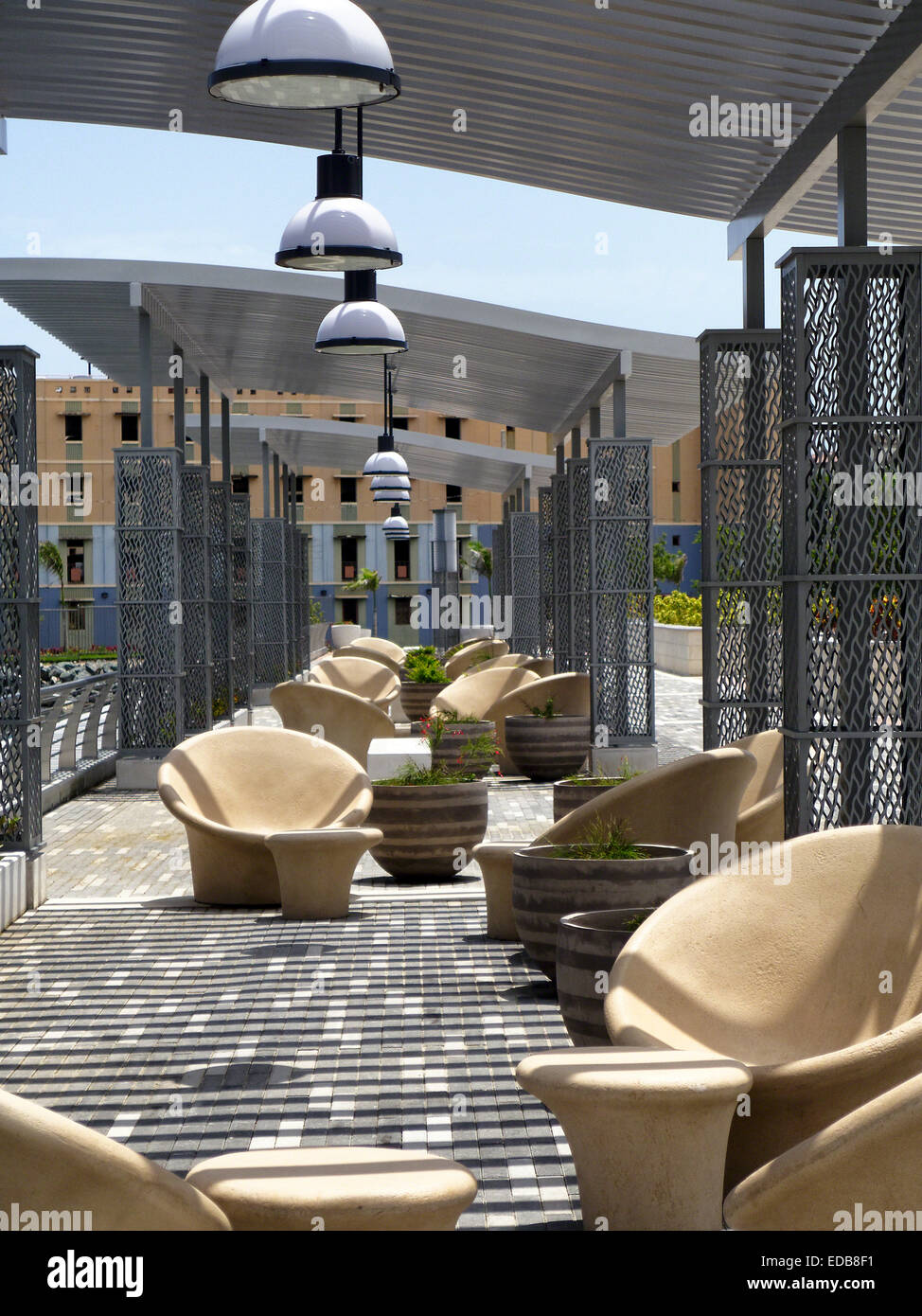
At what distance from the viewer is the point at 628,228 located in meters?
11.1

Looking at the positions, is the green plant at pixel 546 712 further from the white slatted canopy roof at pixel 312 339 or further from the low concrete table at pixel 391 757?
the white slatted canopy roof at pixel 312 339

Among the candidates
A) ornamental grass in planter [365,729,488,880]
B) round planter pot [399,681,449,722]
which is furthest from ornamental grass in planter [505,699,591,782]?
ornamental grass in planter [365,729,488,880]

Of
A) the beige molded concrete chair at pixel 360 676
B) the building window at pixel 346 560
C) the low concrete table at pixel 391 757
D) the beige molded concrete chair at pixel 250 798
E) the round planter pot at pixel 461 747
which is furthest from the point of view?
the building window at pixel 346 560

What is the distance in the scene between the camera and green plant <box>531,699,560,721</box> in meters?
14.0

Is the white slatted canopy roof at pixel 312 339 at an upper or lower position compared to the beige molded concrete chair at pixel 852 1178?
upper

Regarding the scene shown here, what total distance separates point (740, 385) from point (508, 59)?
2.34 m

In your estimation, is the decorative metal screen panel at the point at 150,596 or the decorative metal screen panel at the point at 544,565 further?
the decorative metal screen panel at the point at 544,565

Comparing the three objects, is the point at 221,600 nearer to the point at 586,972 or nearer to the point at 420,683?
the point at 420,683

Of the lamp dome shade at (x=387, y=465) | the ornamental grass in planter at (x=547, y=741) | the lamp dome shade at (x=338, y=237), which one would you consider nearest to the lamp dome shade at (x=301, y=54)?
the lamp dome shade at (x=338, y=237)

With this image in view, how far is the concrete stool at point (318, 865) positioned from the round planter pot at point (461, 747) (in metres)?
2.53

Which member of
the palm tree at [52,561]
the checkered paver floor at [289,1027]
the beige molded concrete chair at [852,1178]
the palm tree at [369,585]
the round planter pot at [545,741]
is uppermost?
the palm tree at [52,561]

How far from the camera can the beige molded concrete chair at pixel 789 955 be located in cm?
395

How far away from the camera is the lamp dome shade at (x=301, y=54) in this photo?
4129 millimetres

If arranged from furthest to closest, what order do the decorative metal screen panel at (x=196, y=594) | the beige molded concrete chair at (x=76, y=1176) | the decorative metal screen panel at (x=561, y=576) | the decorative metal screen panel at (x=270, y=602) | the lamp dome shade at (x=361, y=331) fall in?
the decorative metal screen panel at (x=270, y=602) → the decorative metal screen panel at (x=561, y=576) → the decorative metal screen panel at (x=196, y=594) → the lamp dome shade at (x=361, y=331) → the beige molded concrete chair at (x=76, y=1176)
